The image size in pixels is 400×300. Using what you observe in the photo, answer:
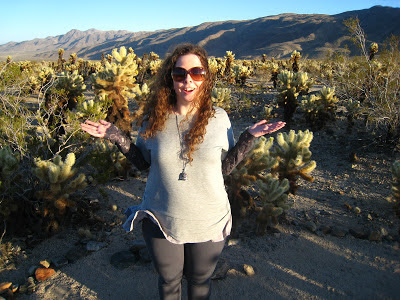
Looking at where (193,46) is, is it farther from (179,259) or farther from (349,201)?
(349,201)

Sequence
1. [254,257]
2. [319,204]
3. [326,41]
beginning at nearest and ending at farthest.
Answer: [254,257] → [319,204] → [326,41]

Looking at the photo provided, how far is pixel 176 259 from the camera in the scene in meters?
1.78

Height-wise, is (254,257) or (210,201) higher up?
(210,201)

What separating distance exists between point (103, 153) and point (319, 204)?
3.67 metres

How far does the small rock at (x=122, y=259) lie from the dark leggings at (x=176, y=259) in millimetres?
1361

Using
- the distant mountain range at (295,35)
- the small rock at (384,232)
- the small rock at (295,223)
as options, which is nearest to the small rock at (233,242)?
the small rock at (295,223)

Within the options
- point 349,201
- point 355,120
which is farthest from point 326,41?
point 349,201

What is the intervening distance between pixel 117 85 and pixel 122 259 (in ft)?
14.1

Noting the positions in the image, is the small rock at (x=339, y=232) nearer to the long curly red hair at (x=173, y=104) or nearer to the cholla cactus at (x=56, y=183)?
the long curly red hair at (x=173, y=104)

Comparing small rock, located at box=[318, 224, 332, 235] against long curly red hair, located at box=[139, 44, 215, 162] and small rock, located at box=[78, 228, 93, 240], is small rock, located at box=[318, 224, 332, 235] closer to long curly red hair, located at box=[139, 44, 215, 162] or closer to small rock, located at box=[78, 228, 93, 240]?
long curly red hair, located at box=[139, 44, 215, 162]

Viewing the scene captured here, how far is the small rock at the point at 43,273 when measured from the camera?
2.84 metres

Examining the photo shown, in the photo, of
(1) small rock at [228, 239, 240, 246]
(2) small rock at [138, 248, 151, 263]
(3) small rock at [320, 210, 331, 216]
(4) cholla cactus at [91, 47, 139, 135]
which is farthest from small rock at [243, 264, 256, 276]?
(4) cholla cactus at [91, 47, 139, 135]

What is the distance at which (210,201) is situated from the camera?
1.74m

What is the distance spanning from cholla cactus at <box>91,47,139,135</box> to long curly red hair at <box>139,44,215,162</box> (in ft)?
14.5
